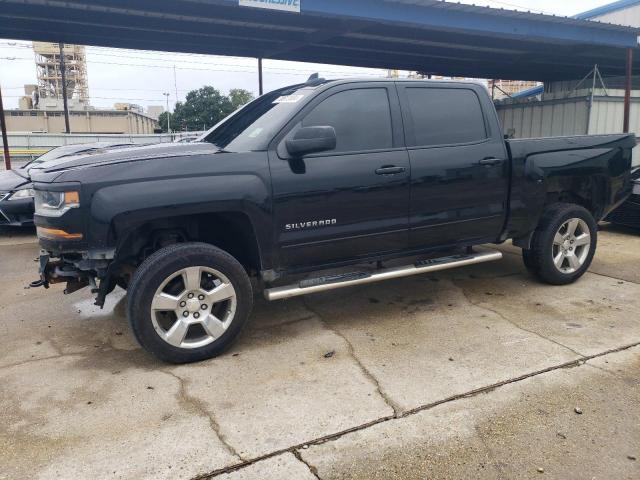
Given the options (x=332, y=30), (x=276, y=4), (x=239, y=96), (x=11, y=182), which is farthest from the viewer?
(x=239, y=96)

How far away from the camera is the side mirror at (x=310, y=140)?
385 centimetres

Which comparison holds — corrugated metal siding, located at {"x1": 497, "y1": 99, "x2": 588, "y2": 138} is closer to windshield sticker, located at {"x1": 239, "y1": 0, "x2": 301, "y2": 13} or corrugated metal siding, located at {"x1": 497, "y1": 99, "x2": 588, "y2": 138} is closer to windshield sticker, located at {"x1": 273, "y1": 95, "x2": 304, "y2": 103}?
windshield sticker, located at {"x1": 239, "y1": 0, "x2": 301, "y2": 13}

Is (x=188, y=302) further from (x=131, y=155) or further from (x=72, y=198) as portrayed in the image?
(x=131, y=155)

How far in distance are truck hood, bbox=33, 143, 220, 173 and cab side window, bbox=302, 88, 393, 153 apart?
0.85m

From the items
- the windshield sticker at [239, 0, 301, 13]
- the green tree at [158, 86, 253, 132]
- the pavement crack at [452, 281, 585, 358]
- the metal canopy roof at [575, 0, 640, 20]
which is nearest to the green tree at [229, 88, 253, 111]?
the green tree at [158, 86, 253, 132]

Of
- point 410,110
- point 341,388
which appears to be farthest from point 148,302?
point 410,110

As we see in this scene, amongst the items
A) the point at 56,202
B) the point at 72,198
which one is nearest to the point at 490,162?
the point at 72,198

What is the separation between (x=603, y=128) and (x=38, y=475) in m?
16.1

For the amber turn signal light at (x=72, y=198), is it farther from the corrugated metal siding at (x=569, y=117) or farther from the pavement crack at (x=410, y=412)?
the corrugated metal siding at (x=569, y=117)

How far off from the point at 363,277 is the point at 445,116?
1.63 m

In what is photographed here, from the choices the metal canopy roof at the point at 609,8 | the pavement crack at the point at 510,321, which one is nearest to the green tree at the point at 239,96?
the metal canopy roof at the point at 609,8

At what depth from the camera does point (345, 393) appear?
3.32 meters

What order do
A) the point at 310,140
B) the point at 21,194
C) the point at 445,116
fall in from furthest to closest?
the point at 21,194 → the point at 445,116 → the point at 310,140

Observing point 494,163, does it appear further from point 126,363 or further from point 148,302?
point 126,363
